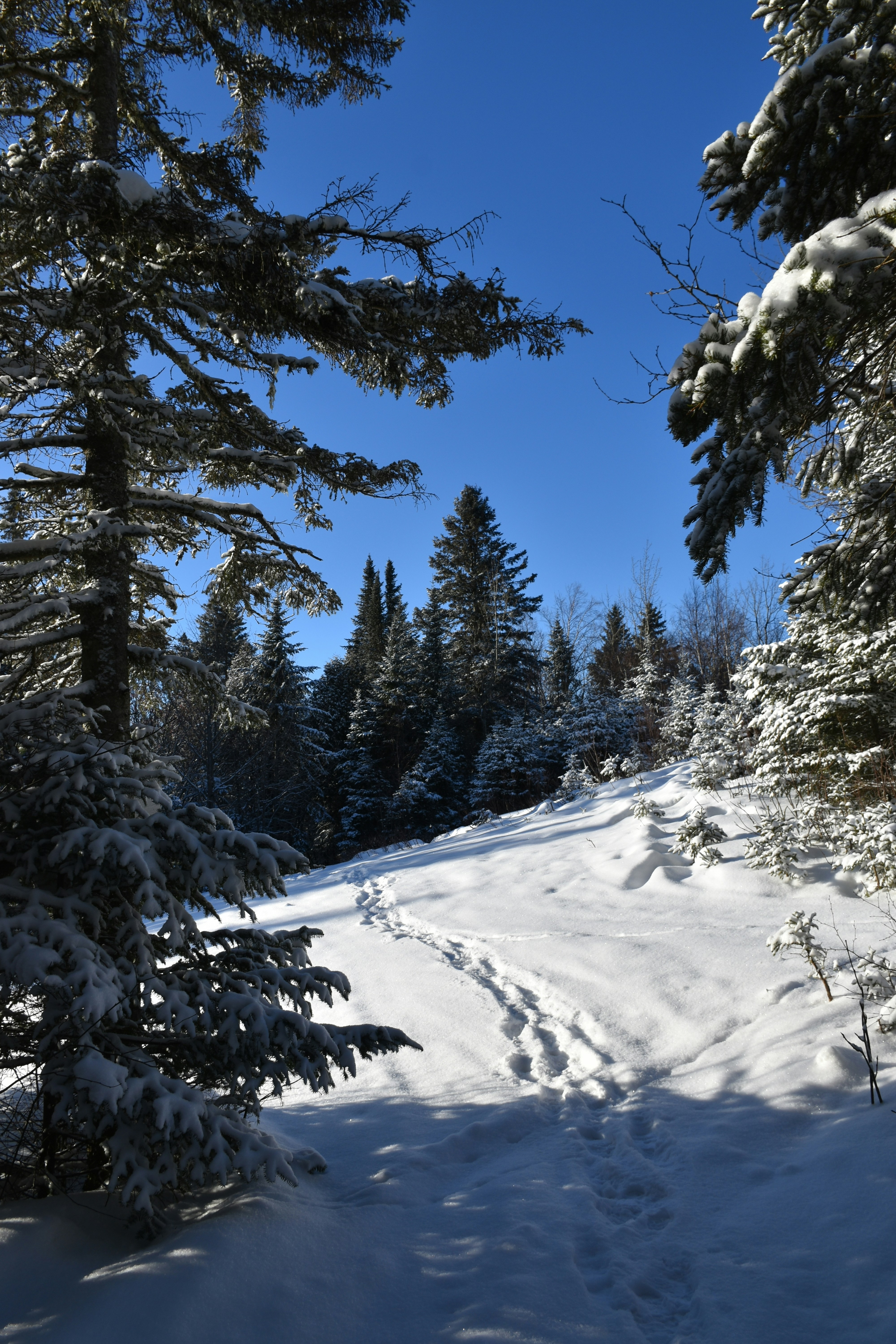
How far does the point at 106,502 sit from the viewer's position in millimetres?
4672

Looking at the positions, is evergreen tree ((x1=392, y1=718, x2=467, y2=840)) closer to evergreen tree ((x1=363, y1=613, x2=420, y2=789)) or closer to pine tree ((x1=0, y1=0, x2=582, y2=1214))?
evergreen tree ((x1=363, y1=613, x2=420, y2=789))

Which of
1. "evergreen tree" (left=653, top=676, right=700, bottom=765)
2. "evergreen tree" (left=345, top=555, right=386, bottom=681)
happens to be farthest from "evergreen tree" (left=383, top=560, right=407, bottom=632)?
"evergreen tree" (left=653, top=676, right=700, bottom=765)

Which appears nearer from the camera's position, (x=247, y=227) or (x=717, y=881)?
(x=247, y=227)

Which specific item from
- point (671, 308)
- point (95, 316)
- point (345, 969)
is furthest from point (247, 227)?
point (345, 969)

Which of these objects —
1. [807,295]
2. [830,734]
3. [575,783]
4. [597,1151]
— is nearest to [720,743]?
[830,734]

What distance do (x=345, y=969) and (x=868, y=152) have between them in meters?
7.62

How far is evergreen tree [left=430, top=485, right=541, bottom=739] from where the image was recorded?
92.6 feet

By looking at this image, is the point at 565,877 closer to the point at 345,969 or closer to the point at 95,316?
the point at 345,969

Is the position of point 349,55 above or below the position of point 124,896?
above

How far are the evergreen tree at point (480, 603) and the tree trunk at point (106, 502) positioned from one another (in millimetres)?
23360

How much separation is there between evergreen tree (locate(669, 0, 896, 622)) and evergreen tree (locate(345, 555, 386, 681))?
29259mm

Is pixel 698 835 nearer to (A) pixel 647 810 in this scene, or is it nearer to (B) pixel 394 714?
(A) pixel 647 810

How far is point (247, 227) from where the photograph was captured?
3365 millimetres

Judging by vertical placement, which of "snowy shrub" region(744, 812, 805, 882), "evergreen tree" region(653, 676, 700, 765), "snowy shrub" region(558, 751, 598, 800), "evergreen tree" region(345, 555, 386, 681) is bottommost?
A: "snowy shrub" region(744, 812, 805, 882)
